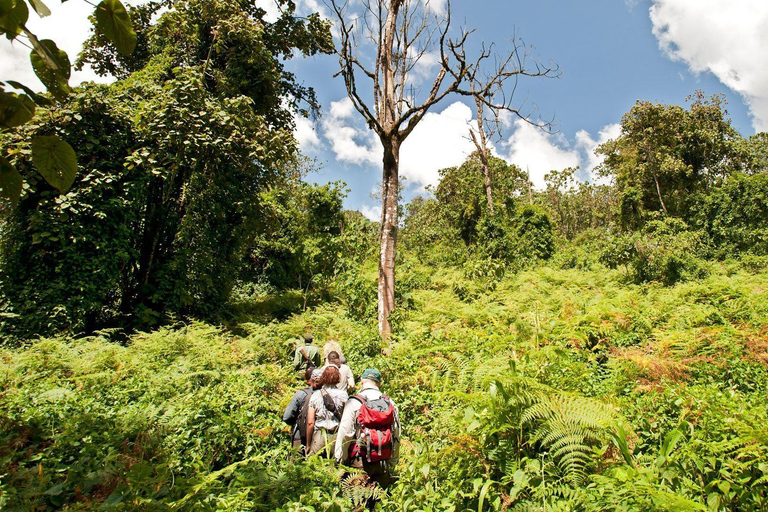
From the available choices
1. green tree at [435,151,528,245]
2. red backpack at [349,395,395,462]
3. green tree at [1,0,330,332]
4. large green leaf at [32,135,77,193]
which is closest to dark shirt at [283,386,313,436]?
red backpack at [349,395,395,462]

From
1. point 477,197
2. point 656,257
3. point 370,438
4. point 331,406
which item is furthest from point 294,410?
point 477,197

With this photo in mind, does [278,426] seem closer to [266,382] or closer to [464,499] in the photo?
[266,382]

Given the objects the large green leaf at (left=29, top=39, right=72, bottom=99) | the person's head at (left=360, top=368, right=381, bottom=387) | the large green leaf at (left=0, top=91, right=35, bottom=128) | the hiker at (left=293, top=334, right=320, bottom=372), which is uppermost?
the large green leaf at (left=29, top=39, right=72, bottom=99)

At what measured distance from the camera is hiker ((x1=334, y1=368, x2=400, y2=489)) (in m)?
3.68

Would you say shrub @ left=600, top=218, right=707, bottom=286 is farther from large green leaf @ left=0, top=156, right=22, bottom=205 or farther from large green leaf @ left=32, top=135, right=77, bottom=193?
large green leaf @ left=0, top=156, right=22, bottom=205

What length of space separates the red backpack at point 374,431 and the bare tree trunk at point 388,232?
4444mm

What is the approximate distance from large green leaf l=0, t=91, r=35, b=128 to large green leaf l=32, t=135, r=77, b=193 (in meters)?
0.07

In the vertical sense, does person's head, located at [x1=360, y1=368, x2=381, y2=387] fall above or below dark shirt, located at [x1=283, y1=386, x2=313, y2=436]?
above

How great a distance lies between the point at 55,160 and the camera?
119 cm

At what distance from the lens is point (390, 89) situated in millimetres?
8781

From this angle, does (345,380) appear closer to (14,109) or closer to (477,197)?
(14,109)

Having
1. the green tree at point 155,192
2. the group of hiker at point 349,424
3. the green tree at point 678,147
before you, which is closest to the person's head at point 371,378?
the group of hiker at point 349,424

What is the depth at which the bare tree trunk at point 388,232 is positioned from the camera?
8.32m

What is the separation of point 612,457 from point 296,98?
48.0 feet
